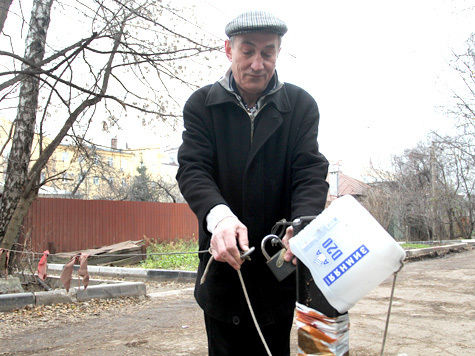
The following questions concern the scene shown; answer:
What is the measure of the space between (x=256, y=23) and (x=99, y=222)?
15649 mm

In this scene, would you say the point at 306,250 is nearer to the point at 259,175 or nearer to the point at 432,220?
the point at 259,175

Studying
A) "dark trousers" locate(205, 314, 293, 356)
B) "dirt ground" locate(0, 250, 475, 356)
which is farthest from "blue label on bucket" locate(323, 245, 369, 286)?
"dirt ground" locate(0, 250, 475, 356)

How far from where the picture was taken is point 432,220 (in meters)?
25.9

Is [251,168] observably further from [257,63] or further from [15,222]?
[15,222]

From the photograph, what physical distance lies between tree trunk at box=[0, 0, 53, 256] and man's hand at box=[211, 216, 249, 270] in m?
7.31

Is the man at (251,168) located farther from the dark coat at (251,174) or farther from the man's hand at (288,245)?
the man's hand at (288,245)

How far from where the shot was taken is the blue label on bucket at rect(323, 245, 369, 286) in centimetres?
126

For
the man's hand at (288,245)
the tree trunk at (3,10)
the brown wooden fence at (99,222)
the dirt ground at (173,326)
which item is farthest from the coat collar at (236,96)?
the brown wooden fence at (99,222)

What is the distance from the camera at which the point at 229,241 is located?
1.42 metres

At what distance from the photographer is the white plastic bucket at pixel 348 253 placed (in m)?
1.25

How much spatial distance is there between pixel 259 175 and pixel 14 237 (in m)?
6.99

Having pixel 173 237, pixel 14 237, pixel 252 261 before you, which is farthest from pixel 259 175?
pixel 173 237

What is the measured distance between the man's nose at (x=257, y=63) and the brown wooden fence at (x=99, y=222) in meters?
12.4

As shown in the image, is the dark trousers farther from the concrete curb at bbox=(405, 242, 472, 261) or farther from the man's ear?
the concrete curb at bbox=(405, 242, 472, 261)
